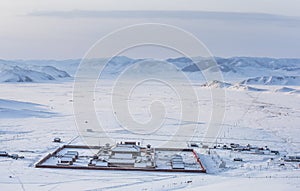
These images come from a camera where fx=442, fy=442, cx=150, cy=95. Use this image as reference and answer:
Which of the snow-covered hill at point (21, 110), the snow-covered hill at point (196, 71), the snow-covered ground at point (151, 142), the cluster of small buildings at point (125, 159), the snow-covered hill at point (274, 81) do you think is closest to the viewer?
the snow-covered ground at point (151, 142)

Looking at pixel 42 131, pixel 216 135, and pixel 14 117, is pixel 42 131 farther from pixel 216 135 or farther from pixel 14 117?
pixel 216 135

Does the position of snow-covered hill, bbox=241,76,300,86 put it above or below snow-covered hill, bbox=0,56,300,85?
below

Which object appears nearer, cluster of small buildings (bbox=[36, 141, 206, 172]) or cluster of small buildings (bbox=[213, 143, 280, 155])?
cluster of small buildings (bbox=[36, 141, 206, 172])

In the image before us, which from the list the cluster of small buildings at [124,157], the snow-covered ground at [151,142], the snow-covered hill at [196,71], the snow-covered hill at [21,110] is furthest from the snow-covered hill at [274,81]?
the cluster of small buildings at [124,157]

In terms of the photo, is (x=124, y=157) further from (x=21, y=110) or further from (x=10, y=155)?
(x=21, y=110)

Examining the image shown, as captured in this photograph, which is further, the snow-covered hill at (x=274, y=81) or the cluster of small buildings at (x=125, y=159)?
the snow-covered hill at (x=274, y=81)

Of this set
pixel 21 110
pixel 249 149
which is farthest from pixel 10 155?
pixel 21 110

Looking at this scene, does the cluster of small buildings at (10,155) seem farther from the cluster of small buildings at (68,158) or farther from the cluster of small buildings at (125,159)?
the cluster of small buildings at (68,158)

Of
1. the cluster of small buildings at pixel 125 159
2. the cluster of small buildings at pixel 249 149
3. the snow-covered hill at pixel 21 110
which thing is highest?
the snow-covered hill at pixel 21 110

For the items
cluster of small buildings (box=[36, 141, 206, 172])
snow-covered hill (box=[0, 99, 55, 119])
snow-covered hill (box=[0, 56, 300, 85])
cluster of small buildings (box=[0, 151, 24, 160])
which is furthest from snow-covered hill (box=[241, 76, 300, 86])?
cluster of small buildings (box=[0, 151, 24, 160])

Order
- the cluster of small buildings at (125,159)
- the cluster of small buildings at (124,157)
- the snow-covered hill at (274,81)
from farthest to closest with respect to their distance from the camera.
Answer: the snow-covered hill at (274,81) → the cluster of small buildings at (124,157) → the cluster of small buildings at (125,159)

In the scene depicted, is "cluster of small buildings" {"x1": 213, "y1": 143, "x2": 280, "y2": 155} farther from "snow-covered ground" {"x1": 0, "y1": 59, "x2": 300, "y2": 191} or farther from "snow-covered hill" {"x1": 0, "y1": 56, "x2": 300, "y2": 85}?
"snow-covered hill" {"x1": 0, "y1": 56, "x2": 300, "y2": 85}

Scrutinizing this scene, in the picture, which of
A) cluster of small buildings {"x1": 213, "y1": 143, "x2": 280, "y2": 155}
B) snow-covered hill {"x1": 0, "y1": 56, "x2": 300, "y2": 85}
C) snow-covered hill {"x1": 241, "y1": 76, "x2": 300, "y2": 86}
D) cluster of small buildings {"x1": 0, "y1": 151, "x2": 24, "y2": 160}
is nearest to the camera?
cluster of small buildings {"x1": 0, "y1": 151, "x2": 24, "y2": 160}
